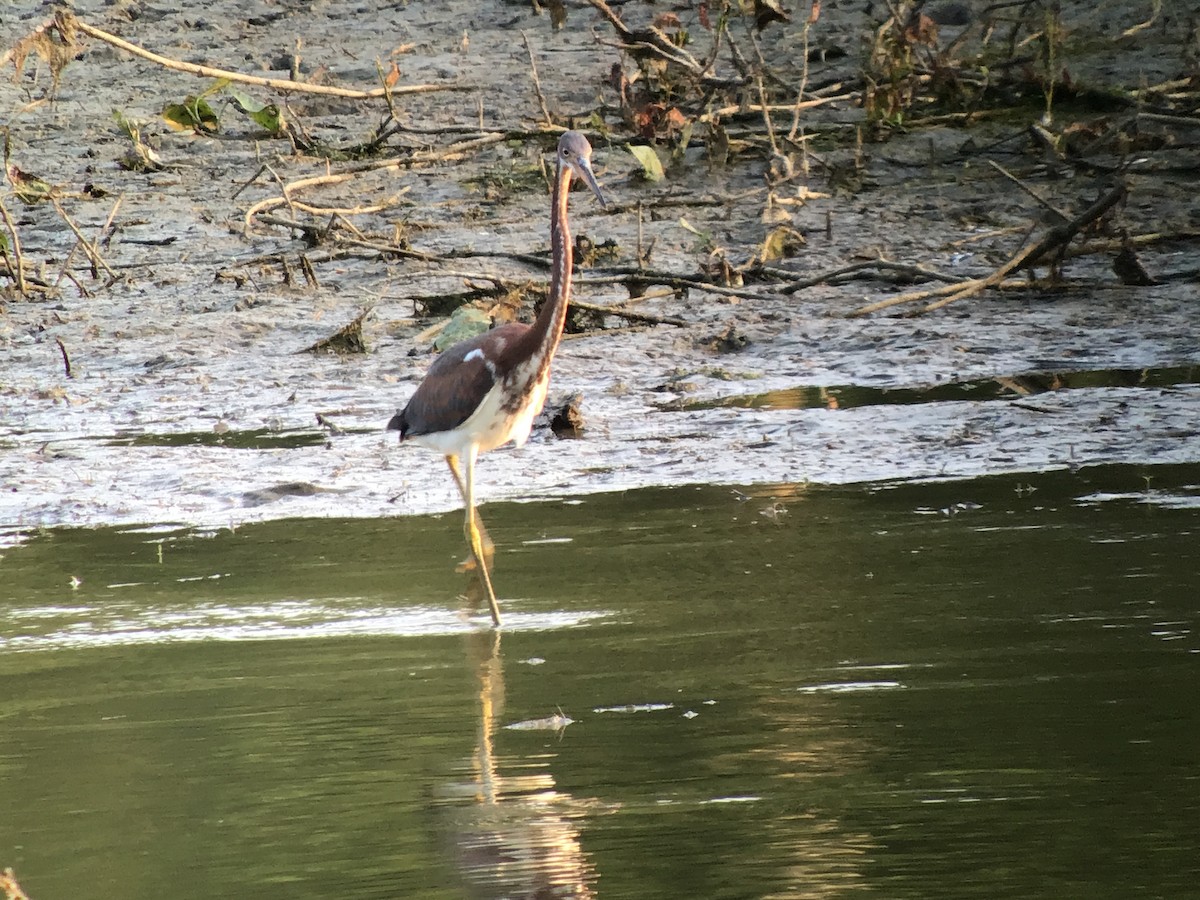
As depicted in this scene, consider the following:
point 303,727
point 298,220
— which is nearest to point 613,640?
point 303,727

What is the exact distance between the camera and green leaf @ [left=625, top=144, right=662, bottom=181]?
11.4 metres

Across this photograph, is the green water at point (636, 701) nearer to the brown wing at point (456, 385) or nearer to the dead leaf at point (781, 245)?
the brown wing at point (456, 385)

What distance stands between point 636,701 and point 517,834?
918 millimetres

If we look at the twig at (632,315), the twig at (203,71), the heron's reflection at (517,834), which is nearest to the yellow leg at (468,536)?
the heron's reflection at (517,834)

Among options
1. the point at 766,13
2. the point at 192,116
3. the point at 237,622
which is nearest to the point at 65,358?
the point at 192,116

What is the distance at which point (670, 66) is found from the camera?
12.3 m

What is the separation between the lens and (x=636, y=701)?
15.0 ft

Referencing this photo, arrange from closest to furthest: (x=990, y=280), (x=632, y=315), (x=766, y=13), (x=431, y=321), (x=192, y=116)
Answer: (x=990, y=280) → (x=632, y=315) → (x=431, y=321) → (x=766, y=13) → (x=192, y=116)

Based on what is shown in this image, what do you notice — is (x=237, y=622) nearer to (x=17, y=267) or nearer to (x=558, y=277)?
(x=558, y=277)

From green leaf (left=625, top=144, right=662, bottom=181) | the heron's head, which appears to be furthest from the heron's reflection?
green leaf (left=625, top=144, right=662, bottom=181)

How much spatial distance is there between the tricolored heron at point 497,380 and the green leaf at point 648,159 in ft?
15.8

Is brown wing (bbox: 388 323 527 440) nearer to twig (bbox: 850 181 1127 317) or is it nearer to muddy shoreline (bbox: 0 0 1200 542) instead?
muddy shoreline (bbox: 0 0 1200 542)

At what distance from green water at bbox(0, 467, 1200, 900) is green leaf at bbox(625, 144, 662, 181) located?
4751mm

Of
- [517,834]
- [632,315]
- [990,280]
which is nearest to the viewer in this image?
[517,834]
